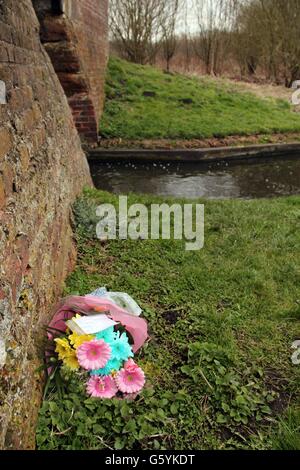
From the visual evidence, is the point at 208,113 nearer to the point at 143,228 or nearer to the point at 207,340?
the point at 143,228

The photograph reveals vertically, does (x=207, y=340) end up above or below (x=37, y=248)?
below

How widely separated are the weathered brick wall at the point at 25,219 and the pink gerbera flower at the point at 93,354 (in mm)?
244

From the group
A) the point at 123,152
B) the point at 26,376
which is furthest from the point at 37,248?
the point at 123,152

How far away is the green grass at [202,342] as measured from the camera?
2061mm

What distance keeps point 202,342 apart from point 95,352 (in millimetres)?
897

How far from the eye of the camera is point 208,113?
38.0 ft

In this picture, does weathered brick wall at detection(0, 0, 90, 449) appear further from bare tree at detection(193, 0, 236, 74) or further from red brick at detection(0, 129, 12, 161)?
bare tree at detection(193, 0, 236, 74)

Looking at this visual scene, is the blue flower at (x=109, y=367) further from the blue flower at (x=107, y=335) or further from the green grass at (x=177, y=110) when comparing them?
the green grass at (x=177, y=110)

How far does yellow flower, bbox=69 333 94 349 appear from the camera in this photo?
2.19 metres

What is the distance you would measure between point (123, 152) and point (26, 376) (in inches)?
315

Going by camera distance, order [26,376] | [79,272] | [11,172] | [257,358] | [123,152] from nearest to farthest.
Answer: [26,376] < [11,172] < [257,358] < [79,272] < [123,152]

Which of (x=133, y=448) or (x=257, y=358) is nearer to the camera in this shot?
(x=133, y=448)

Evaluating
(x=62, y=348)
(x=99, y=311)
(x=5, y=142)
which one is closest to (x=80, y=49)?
(x=5, y=142)
